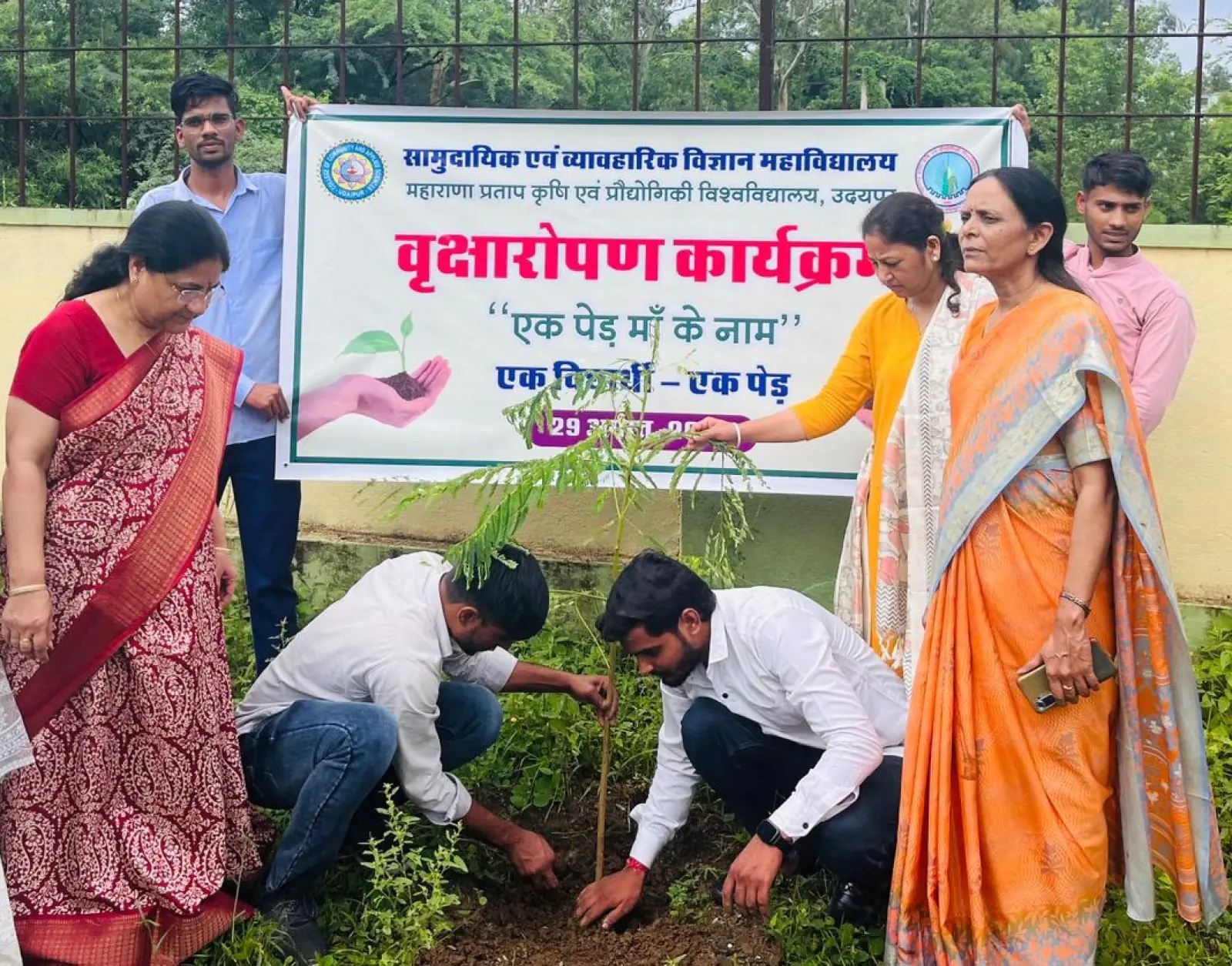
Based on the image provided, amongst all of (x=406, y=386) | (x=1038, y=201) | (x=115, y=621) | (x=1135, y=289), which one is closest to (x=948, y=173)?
(x=1135, y=289)

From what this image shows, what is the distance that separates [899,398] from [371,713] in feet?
5.29

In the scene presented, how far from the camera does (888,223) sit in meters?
3.64

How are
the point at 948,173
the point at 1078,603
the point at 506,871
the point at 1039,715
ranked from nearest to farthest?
the point at 1078,603 < the point at 1039,715 < the point at 506,871 < the point at 948,173

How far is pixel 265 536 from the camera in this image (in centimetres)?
446

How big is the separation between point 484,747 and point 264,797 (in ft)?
1.81

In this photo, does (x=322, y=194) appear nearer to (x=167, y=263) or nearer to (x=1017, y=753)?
(x=167, y=263)

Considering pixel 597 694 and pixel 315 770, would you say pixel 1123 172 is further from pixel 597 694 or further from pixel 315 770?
pixel 315 770

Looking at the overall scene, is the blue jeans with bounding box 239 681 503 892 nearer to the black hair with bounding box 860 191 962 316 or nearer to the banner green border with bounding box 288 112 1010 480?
the banner green border with bounding box 288 112 1010 480

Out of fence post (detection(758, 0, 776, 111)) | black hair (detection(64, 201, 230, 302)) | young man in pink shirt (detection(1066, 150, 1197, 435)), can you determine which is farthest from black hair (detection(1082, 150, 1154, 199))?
black hair (detection(64, 201, 230, 302))

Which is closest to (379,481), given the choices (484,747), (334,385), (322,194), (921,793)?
(334,385)

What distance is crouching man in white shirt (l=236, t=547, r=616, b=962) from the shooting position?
3.20 meters

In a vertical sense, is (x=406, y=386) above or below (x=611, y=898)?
above

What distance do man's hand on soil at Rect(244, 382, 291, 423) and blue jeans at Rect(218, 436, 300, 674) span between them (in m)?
0.09

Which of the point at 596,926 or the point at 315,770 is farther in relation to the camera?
the point at 596,926
